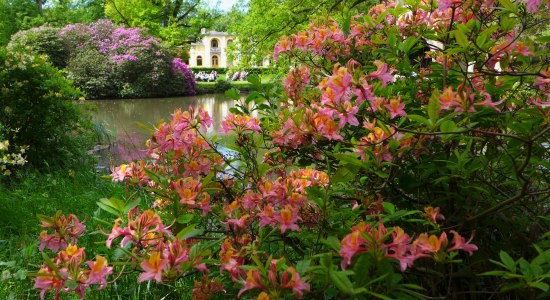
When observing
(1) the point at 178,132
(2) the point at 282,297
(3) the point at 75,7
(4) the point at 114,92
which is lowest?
(4) the point at 114,92

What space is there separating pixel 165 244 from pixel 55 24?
31.9 m

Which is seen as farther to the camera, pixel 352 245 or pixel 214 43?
pixel 214 43

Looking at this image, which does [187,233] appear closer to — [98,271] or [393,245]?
[98,271]

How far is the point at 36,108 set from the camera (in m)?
5.31

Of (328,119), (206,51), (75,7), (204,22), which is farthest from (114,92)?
(206,51)

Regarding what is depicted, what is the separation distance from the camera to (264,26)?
417 inches

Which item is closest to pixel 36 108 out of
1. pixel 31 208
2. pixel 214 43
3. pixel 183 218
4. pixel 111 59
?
pixel 31 208

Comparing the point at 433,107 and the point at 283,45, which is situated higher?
the point at 283,45

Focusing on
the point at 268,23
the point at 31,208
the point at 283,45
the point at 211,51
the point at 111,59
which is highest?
the point at 268,23

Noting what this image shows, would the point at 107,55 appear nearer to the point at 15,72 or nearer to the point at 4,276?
the point at 15,72

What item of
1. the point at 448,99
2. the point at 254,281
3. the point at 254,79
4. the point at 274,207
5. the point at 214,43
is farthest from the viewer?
the point at 214,43

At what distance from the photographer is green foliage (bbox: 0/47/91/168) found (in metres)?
5.17

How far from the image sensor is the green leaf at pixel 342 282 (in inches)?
32.2

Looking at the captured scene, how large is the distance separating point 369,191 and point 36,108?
487cm
